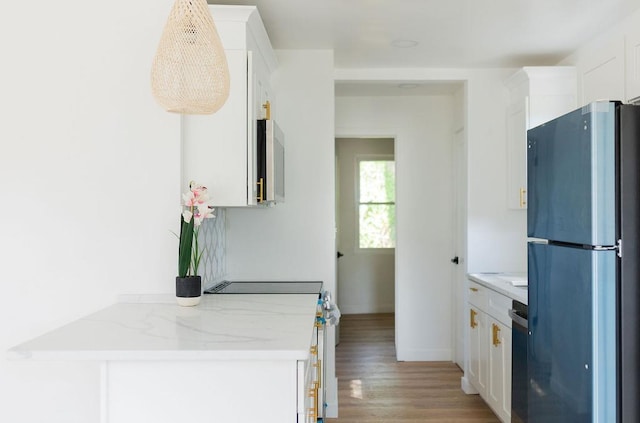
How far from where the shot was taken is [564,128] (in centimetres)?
218

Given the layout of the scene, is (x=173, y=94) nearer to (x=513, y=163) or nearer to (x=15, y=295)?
(x=15, y=295)

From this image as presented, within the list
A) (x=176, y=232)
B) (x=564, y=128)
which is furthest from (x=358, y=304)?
(x=564, y=128)

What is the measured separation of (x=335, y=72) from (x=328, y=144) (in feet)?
2.51

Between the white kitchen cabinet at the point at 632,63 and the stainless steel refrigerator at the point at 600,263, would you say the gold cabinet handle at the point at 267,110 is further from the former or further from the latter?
the white kitchen cabinet at the point at 632,63

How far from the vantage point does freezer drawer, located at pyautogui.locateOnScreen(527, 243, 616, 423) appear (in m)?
1.97

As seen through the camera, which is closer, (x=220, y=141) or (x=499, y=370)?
(x=220, y=141)

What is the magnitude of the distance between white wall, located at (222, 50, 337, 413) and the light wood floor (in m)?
0.35

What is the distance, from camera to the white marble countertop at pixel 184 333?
5.76ft

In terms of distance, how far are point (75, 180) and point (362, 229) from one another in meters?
5.23

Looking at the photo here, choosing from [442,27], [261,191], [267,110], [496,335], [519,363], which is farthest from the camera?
[496,335]

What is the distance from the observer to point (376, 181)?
7.63 metres

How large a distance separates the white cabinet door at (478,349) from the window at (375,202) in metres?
3.50

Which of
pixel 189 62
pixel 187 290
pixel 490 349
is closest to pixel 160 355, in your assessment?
pixel 187 290

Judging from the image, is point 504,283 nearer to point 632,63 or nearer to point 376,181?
point 632,63
